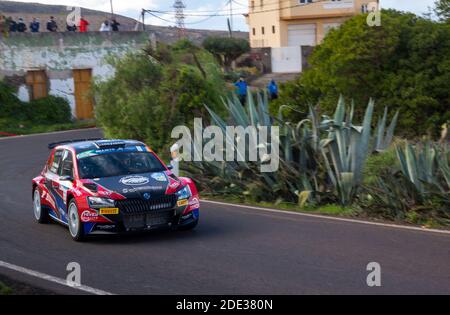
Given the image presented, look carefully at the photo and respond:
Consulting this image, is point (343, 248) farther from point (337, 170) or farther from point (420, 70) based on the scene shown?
point (420, 70)

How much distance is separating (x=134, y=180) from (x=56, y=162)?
2413 mm

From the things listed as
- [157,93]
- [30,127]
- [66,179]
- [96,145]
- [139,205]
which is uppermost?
[157,93]

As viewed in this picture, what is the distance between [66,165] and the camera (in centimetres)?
1338

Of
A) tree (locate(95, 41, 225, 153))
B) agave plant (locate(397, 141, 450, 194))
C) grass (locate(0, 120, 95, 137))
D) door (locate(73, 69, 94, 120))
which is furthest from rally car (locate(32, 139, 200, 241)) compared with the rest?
door (locate(73, 69, 94, 120))

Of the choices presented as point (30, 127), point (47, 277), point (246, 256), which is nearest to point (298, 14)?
point (30, 127)

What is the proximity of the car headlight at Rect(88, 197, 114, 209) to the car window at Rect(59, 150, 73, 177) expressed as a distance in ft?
4.02

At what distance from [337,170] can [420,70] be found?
1074 cm

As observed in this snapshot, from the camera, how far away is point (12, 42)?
40469 mm

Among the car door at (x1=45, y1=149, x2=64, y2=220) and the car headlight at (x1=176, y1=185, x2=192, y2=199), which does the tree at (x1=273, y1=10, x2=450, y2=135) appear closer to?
the car door at (x1=45, y1=149, x2=64, y2=220)

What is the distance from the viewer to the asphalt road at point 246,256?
9.06 m

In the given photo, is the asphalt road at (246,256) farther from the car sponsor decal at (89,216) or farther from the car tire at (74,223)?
the car sponsor decal at (89,216)

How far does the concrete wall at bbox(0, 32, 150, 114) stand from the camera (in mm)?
40469

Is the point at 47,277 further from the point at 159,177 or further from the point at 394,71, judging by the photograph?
the point at 394,71

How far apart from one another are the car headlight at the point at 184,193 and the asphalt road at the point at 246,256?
26.1 inches
